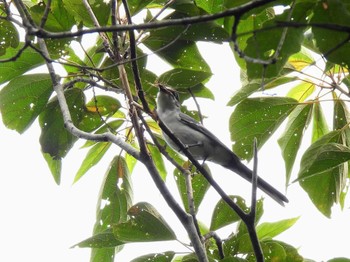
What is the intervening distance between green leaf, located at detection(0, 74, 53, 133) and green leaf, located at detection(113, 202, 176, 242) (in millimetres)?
1201

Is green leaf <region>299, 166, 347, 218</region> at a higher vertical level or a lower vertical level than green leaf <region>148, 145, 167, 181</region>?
lower

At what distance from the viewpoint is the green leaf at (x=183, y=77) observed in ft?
12.2

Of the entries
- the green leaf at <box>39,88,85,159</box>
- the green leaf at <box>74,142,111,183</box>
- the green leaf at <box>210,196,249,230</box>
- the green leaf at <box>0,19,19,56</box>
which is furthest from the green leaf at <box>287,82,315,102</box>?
the green leaf at <box>0,19,19,56</box>

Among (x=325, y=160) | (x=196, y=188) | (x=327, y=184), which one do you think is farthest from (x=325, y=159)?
(x=196, y=188)

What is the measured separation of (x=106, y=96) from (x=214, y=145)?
1.58 metres

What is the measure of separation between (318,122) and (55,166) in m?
1.96

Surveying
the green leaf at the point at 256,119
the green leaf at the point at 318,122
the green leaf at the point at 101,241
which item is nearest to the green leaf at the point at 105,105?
the green leaf at the point at 256,119

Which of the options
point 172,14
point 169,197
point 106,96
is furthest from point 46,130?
point 169,197

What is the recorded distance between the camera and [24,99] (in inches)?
156

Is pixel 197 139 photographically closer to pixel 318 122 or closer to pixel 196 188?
pixel 318 122

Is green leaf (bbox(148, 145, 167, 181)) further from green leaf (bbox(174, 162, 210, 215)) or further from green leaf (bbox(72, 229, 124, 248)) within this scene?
green leaf (bbox(72, 229, 124, 248))

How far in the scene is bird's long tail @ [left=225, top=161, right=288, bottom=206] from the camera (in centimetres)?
463

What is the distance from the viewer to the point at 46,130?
13.5 feet

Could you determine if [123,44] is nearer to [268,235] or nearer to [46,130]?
[46,130]
